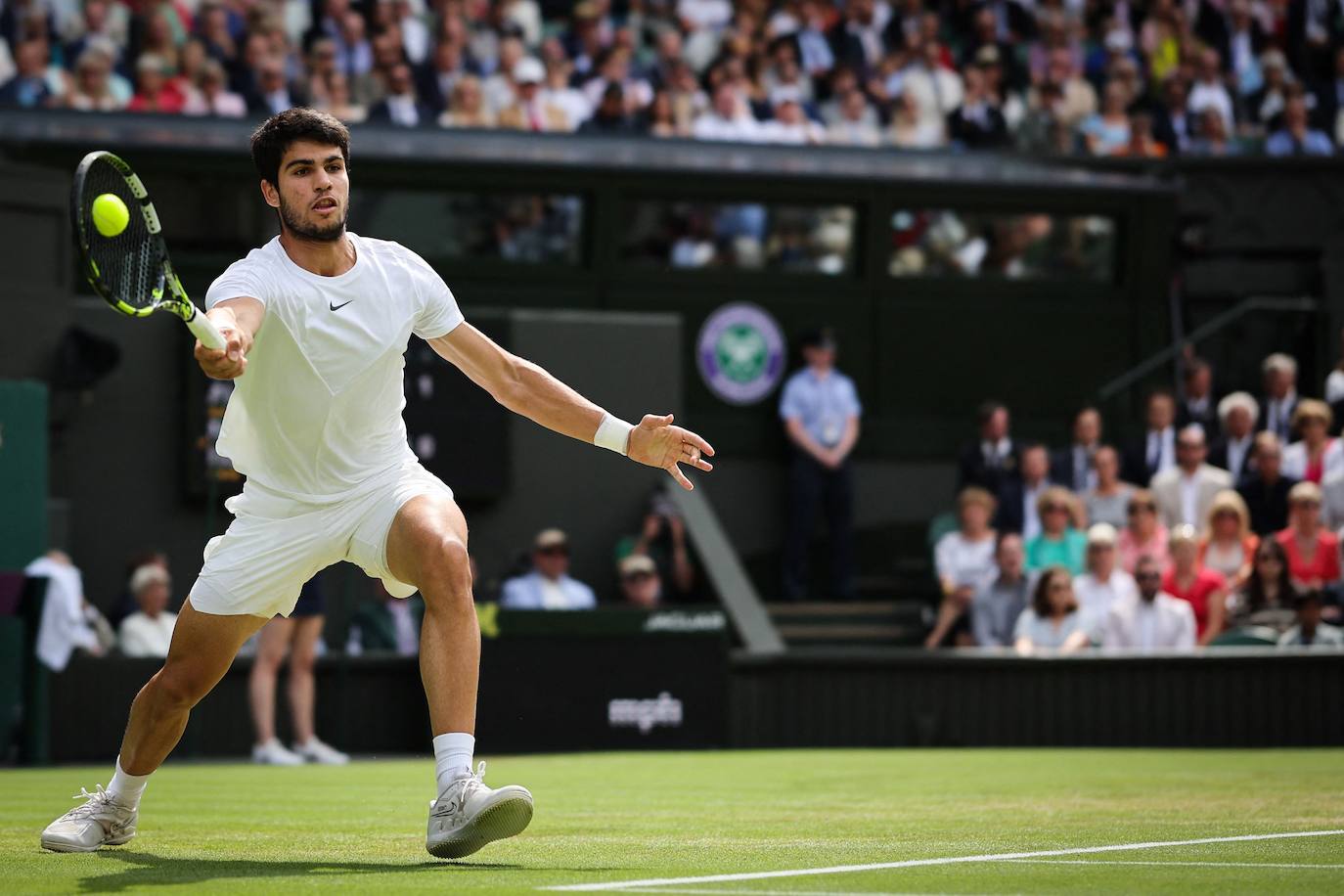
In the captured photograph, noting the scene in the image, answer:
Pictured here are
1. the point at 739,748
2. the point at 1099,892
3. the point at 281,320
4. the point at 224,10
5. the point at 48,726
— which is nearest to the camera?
the point at 1099,892

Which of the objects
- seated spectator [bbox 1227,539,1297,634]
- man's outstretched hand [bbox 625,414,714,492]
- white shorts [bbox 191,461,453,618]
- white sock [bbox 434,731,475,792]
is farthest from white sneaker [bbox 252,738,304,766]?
white sock [bbox 434,731,475,792]

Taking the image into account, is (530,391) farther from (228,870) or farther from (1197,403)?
(1197,403)

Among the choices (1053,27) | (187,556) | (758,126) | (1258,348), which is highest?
(1053,27)

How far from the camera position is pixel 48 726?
565 inches

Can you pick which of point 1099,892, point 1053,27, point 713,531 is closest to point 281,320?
point 1099,892

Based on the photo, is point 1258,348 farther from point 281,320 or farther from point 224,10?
point 281,320

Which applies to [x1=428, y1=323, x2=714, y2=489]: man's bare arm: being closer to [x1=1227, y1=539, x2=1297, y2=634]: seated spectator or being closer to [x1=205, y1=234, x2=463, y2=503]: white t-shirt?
[x1=205, y1=234, x2=463, y2=503]: white t-shirt

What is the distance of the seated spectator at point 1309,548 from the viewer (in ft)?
48.6

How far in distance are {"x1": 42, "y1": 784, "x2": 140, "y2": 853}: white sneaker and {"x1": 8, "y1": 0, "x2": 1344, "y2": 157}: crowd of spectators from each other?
1200 centimetres

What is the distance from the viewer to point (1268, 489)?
1603 cm

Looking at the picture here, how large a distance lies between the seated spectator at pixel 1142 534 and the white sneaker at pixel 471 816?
1036cm

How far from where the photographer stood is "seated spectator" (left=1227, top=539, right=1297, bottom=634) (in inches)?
573

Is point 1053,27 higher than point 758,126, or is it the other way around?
point 1053,27

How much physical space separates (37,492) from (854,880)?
1094 centimetres
